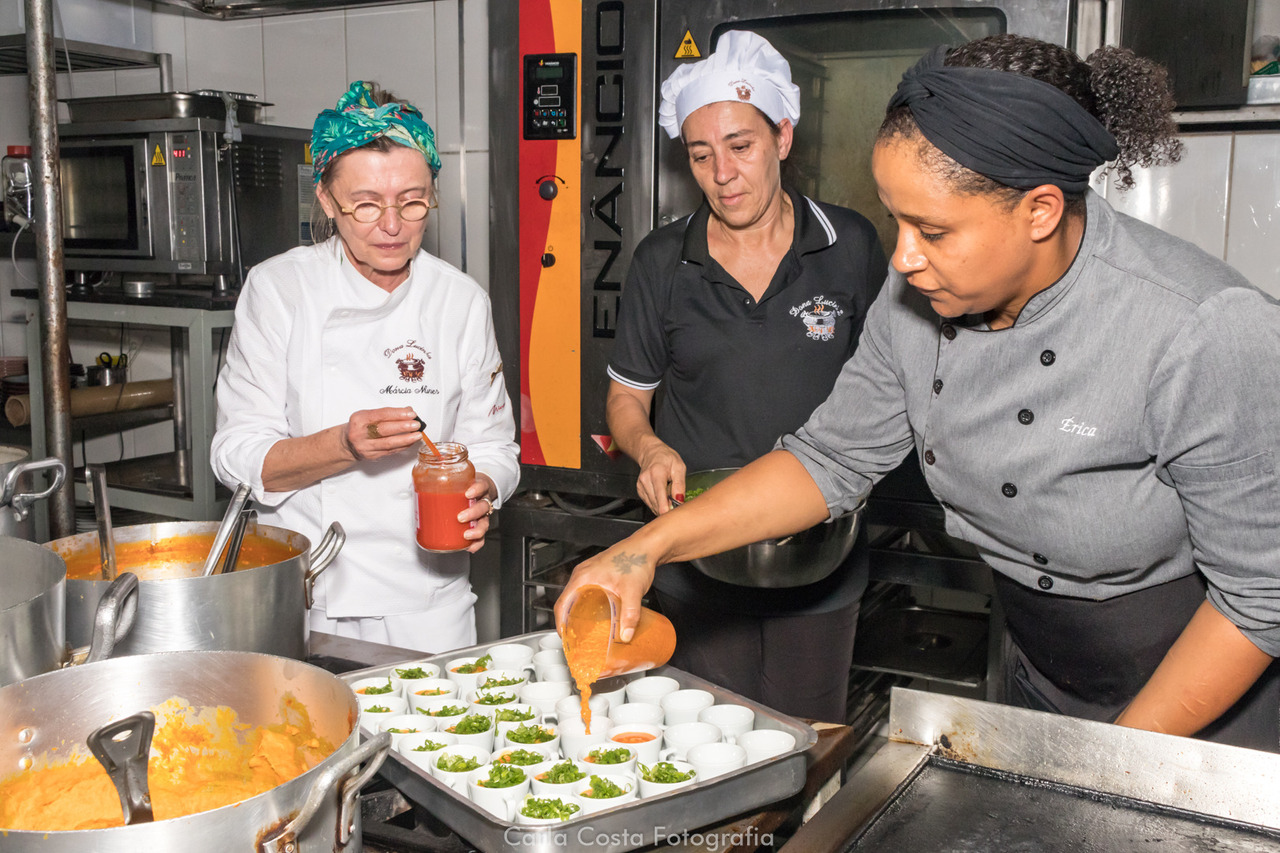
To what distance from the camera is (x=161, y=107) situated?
3.13 m

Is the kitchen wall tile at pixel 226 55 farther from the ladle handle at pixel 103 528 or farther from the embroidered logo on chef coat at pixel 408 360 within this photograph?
the ladle handle at pixel 103 528

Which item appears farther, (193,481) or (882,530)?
(193,481)

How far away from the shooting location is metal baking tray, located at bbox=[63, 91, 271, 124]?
3.08 meters

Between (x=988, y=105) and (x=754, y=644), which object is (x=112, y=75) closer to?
(x=754, y=644)

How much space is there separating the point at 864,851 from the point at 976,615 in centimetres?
207

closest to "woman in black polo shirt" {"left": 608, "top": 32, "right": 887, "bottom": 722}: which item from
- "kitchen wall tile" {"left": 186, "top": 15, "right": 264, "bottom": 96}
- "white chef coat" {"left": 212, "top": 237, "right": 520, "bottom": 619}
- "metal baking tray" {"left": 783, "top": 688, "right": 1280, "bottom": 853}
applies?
"white chef coat" {"left": 212, "top": 237, "right": 520, "bottom": 619}

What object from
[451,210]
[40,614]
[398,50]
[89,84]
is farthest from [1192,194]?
[89,84]

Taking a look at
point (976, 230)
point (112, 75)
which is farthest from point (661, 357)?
point (112, 75)

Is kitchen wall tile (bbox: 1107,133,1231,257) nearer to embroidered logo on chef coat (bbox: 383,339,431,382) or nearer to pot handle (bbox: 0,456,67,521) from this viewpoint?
embroidered logo on chef coat (bbox: 383,339,431,382)

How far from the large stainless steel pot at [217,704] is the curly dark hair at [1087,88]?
79 cm

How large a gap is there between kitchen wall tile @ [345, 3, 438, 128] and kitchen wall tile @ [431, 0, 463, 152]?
0.02 meters

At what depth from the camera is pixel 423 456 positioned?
5.10 feet

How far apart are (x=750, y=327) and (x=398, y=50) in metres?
1.85

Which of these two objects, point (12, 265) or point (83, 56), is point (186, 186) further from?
point (12, 265)
